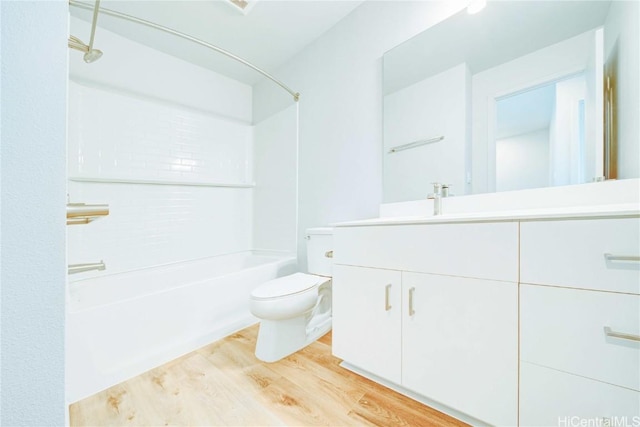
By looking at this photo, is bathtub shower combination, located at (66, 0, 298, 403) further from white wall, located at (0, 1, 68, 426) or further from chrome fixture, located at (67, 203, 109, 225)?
white wall, located at (0, 1, 68, 426)

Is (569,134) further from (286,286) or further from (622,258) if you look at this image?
(286,286)

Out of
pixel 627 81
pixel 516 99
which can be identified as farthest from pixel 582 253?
pixel 516 99

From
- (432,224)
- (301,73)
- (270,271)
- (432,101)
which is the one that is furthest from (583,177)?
(301,73)

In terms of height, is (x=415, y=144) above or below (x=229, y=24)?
below

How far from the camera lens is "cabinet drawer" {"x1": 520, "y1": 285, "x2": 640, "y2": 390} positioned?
0.61 meters

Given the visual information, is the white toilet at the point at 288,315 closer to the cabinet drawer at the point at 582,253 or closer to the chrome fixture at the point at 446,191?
the chrome fixture at the point at 446,191

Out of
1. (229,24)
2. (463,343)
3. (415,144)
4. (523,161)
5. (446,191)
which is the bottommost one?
(463,343)

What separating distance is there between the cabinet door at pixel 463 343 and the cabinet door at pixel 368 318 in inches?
2.0

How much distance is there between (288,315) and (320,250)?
0.60m

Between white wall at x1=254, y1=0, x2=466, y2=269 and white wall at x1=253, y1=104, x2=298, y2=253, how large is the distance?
0.40 feet

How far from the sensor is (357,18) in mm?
1751

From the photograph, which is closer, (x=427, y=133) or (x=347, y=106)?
(x=427, y=133)

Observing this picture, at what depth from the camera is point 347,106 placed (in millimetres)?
1850

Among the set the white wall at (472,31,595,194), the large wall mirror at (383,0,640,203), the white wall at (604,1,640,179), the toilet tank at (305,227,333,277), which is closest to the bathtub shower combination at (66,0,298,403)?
the toilet tank at (305,227,333,277)
